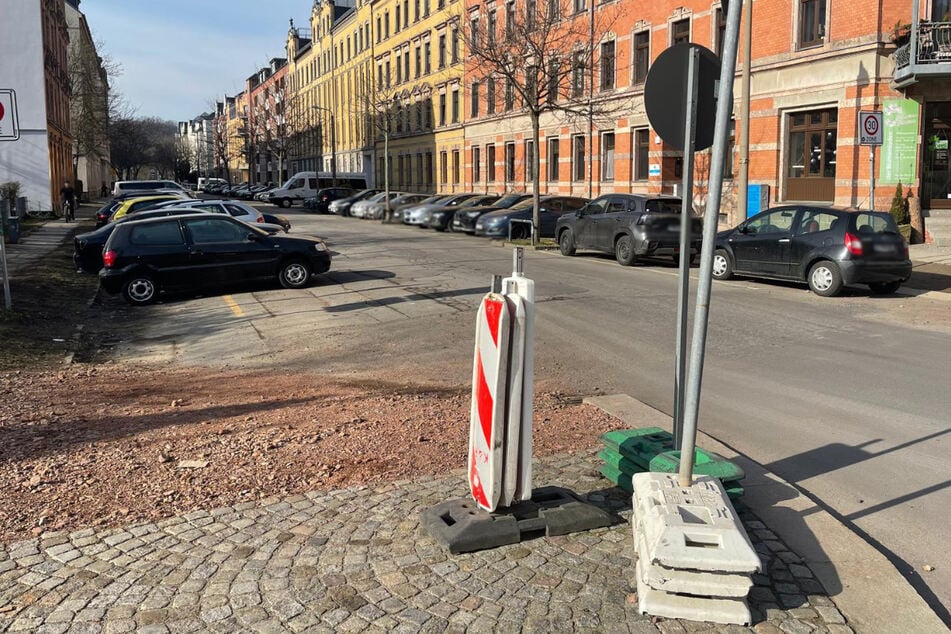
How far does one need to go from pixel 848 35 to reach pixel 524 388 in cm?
2388

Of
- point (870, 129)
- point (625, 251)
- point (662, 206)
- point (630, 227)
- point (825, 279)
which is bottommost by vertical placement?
point (825, 279)

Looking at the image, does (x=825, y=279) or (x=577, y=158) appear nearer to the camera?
(x=825, y=279)

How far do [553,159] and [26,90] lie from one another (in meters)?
25.7

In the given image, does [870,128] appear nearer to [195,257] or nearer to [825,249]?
[825,249]

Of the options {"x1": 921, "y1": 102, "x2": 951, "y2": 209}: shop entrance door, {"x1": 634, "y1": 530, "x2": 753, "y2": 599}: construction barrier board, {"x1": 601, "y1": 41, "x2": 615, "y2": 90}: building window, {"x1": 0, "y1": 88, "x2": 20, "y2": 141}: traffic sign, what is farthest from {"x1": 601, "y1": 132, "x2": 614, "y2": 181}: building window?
{"x1": 634, "y1": 530, "x2": 753, "y2": 599}: construction barrier board

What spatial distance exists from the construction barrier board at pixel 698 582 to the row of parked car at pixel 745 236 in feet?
14.2

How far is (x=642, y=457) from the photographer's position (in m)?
4.67

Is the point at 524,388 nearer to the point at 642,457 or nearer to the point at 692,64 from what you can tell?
the point at 642,457

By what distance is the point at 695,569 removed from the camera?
342cm

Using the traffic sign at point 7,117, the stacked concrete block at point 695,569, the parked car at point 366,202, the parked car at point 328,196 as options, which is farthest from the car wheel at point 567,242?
the parked car at point 328,196

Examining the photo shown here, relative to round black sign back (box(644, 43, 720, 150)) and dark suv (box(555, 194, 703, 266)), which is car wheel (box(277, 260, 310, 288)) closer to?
dark suv (box(555, 194, 703, 266))

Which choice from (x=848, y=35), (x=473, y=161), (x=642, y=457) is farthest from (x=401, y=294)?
(x=473, y=161)

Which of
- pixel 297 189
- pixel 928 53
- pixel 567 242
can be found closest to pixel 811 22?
pixel 928 53

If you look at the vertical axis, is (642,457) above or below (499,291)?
below
